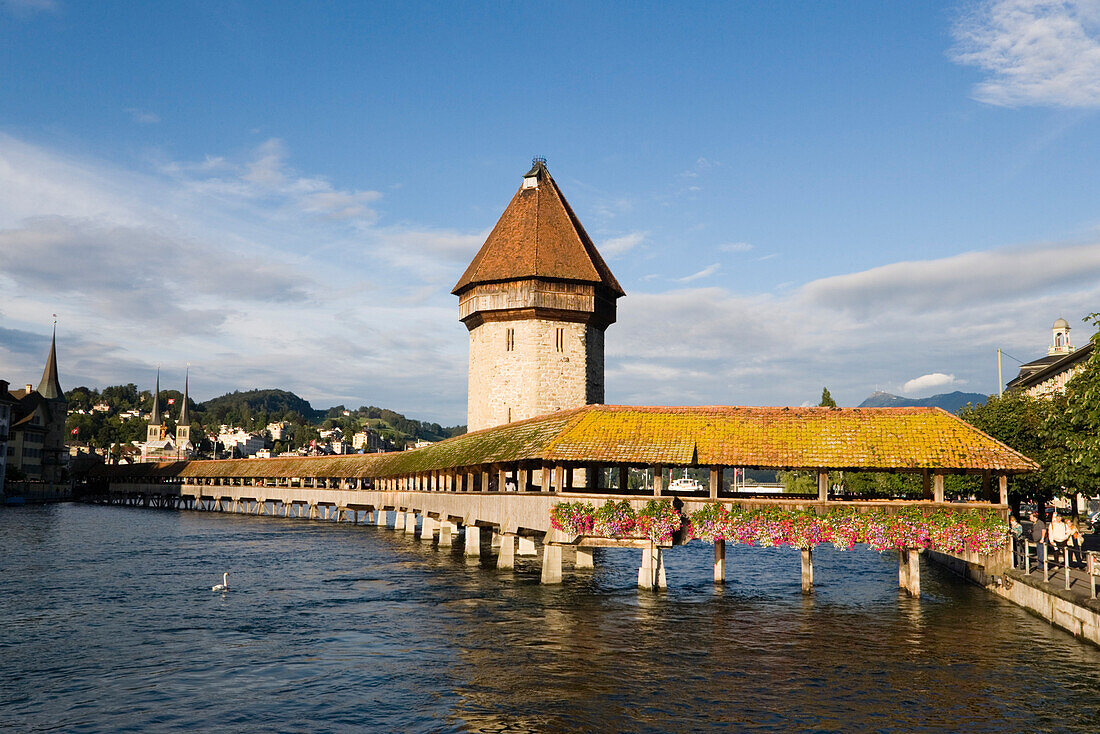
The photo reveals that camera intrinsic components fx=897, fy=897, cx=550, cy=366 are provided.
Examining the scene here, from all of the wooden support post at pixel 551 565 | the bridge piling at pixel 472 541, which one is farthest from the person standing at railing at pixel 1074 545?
the bridge piling at pixel 472 541

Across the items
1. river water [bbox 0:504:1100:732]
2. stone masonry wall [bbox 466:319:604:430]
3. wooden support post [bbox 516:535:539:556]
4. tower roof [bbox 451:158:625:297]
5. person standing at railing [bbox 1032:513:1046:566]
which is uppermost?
tower roof [bbox 451:158:625:297]

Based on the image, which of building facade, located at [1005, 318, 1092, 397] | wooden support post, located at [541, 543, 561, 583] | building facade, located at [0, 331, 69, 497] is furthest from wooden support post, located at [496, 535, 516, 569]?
building facade, located at [0, 331, 69, 497]

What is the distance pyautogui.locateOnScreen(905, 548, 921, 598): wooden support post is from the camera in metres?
26.3

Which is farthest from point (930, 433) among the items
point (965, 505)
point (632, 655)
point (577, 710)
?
point (577, 710)

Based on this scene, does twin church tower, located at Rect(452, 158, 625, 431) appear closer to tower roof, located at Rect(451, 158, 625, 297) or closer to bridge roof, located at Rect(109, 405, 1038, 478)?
tower roof, located at Rect(451, 158, 625, 297)

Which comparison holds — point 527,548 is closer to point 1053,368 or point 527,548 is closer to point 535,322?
point 535,322

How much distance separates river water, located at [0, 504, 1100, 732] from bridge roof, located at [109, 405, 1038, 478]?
13.2ft

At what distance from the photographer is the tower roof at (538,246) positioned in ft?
162

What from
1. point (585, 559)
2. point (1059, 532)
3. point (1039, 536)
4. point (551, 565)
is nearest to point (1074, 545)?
point (1059, 532)

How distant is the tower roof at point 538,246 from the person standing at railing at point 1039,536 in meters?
24.3

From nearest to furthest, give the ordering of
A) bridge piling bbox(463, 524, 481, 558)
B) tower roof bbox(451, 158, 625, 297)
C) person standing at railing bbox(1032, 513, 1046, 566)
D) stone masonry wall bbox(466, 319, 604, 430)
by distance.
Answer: person standing at railing bbox(1032, 513, 1046, 566) → bridge piling bbox(463, 524, 481, 558) → stone masonry wall bbox(466, 319, 604, 430) → tower roof bbox(451, 158, 625, 297)

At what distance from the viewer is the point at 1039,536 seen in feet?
104

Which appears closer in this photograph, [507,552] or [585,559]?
[507,552]

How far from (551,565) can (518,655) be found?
31.5ft
